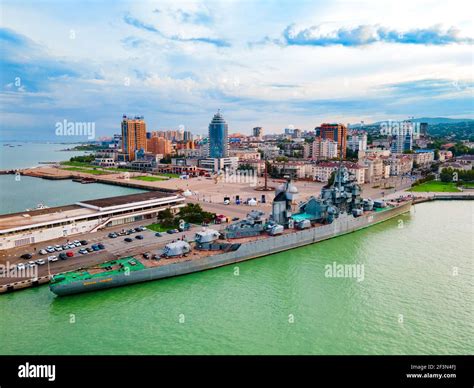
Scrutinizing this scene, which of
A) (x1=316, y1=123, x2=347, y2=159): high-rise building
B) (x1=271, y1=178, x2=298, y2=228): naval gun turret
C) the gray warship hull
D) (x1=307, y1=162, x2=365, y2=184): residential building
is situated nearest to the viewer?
the gray warship hull

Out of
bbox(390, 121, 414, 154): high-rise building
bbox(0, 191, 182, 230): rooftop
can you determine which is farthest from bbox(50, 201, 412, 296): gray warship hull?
A: bbox(390, 121, 414, 154): high-rise building

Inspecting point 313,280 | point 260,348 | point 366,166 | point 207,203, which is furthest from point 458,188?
point 260,348

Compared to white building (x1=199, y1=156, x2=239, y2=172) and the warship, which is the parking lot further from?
white building (x1=199, y1=156, x2=239, y2=172)

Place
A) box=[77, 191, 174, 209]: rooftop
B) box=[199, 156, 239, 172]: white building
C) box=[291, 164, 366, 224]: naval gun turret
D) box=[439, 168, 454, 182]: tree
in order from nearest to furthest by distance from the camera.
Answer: box=[291, 164, 366, 224]: naval gun turret → box=[77, 191, 174, 209]: rooftop → box=[439, 168, 454, 182]: tree → box=[199, 156, 239, 172]: white building

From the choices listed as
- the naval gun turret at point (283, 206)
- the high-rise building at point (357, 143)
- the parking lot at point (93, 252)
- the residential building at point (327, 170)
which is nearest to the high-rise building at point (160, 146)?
the high-rise building at point (357, 143)

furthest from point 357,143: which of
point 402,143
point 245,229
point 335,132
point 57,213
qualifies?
point 57,213

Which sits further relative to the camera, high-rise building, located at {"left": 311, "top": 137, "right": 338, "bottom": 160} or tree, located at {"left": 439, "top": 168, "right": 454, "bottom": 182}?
high-rise building, located at {"left": 311, "top": 137, "right": 338, "bottom": 160}

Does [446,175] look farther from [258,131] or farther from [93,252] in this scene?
[258,131]
